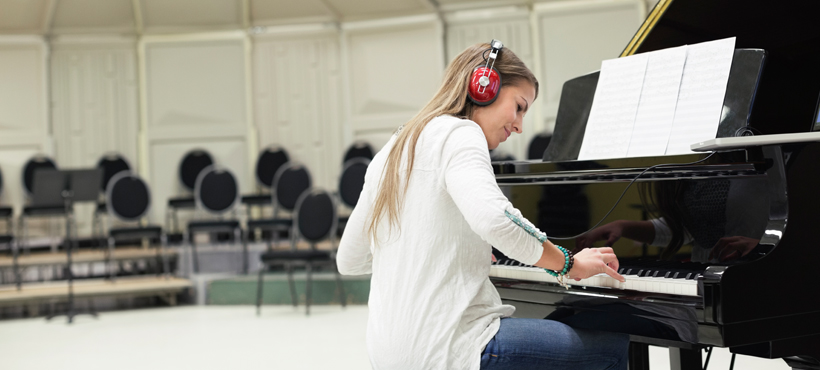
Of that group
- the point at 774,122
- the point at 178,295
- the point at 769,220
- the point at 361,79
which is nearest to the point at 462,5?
the point at 361,79

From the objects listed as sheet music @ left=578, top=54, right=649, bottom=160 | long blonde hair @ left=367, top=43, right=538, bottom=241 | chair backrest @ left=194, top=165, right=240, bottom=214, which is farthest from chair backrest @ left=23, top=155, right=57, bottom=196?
long blonde hair @ left=367, top=43, right=538, bottom=241

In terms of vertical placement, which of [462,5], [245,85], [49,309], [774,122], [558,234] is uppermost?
[462,5]

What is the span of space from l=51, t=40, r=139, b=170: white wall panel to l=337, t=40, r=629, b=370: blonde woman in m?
7.91

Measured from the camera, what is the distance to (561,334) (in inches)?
61.5

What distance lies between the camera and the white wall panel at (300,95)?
8859 mm

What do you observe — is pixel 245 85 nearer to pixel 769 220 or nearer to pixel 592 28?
pixel 592 28

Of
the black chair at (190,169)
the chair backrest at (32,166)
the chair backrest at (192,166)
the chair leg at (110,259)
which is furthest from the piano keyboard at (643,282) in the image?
the chair backrest at (32,166)

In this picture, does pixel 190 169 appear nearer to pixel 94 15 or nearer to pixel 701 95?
pixel 94 15

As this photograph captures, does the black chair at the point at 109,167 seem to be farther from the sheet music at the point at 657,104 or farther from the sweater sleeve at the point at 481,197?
the sweater sleeve at the point at 481,197

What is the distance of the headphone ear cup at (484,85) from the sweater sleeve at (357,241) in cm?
29

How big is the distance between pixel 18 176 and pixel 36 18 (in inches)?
72.7

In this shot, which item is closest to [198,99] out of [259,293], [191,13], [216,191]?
[191,13]

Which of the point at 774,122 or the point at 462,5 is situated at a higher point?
the point at 462,5

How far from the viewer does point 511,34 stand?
8289 millimetres
